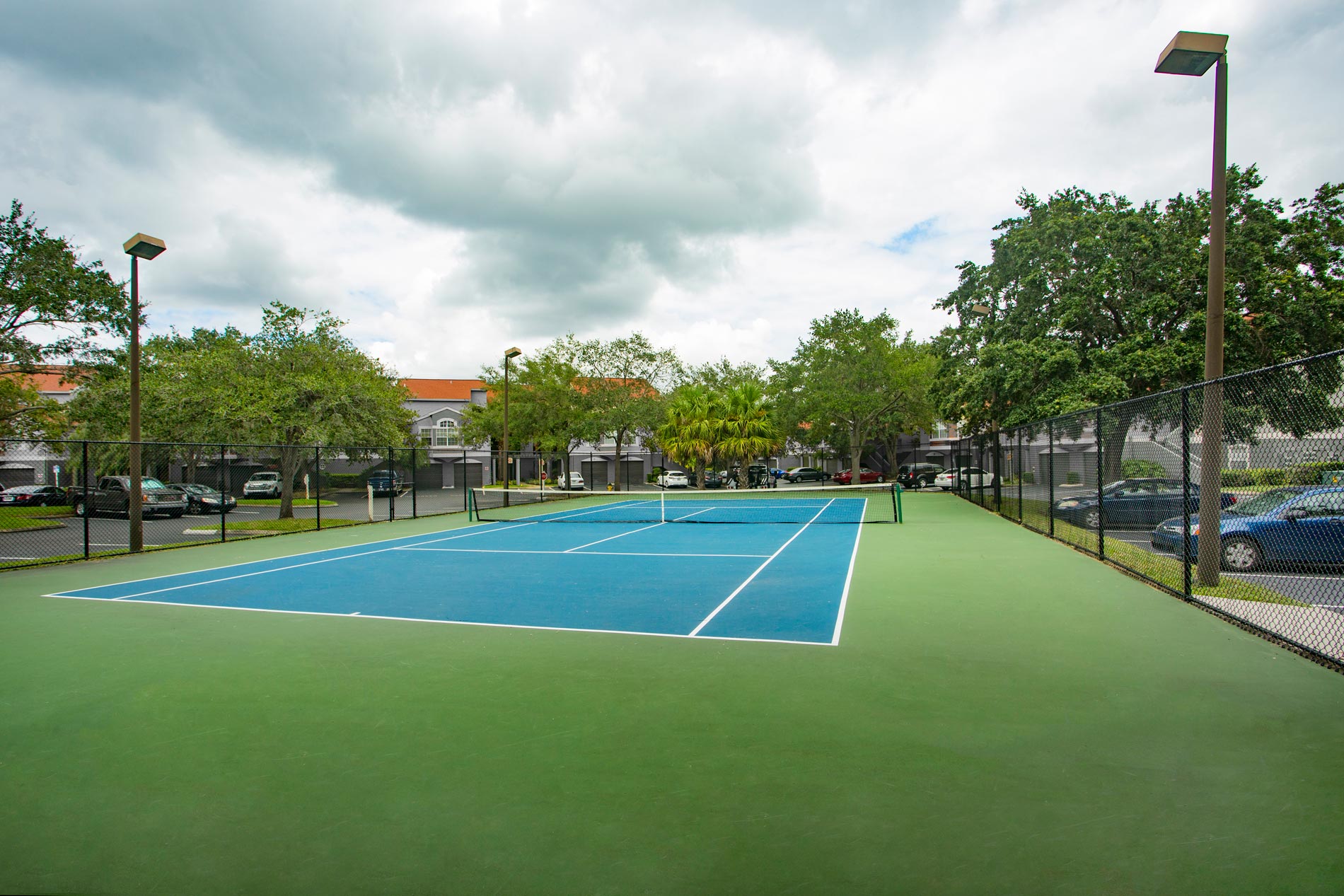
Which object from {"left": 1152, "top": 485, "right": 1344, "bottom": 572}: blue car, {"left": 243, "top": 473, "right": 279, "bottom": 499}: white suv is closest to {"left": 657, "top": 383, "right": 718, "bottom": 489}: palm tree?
{"left": 243, "top": 473, "right": 279, "bottom": 499}: white suv

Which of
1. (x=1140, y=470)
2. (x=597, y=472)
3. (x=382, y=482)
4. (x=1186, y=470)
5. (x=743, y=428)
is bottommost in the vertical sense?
(x=382, y=482)

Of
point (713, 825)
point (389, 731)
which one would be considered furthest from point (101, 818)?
point (713, 825)

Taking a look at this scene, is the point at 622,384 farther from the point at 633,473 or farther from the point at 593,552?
the point at 593,552

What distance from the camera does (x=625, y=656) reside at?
6332 millimetres

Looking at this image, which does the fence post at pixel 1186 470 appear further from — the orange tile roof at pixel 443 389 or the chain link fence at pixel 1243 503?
the orange tile roof at pixel 443 389

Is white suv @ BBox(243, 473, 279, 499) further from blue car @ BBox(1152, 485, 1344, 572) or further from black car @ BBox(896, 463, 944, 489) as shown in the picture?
blue car @ BBox(1152, 485, 1344, 572)

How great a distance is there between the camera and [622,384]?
41.2 m

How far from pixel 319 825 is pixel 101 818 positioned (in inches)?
45.9

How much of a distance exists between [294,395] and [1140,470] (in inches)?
953

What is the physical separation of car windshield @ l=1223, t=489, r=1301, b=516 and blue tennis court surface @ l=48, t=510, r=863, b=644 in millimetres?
4723

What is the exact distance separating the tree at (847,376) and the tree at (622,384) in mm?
8027

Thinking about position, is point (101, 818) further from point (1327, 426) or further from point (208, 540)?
point (208, 540)

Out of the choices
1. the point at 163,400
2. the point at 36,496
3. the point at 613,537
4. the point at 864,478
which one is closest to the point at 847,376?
the point at 864,478

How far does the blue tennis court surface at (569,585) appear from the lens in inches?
311
